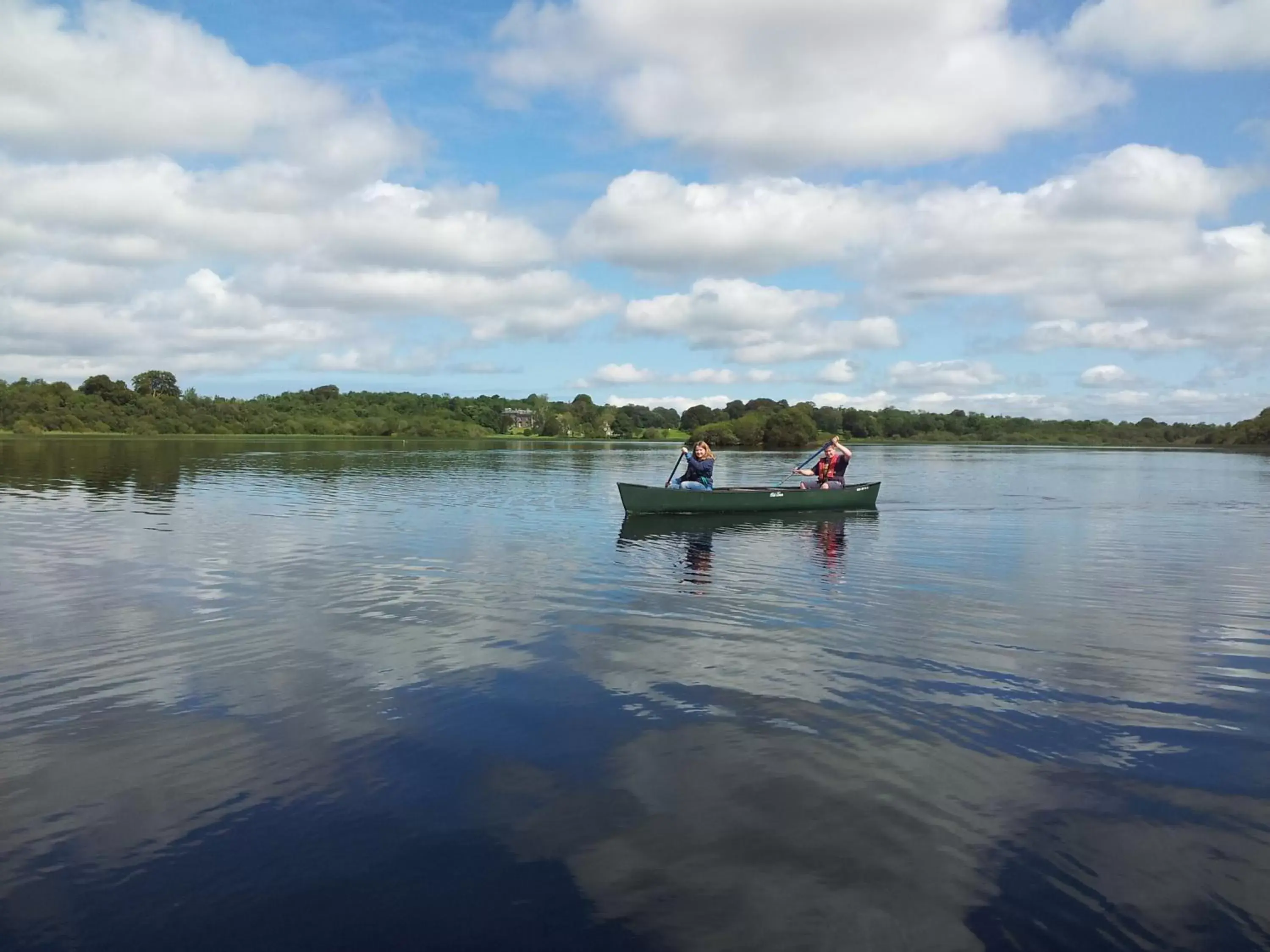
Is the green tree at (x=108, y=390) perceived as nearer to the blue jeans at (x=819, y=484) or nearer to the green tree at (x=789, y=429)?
the green tree at (x=789, y=429)

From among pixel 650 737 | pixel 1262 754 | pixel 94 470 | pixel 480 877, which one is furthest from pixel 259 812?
pixel 94 470

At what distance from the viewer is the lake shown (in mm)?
6375

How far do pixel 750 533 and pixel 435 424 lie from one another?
15533cm

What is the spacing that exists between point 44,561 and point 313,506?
1398 centimetres

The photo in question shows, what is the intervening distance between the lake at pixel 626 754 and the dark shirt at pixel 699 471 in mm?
10053

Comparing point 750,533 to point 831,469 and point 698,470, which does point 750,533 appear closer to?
point 698,470

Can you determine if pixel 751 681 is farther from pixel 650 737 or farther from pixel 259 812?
pixel 259 812

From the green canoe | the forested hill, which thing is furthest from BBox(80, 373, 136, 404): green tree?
the green canoe

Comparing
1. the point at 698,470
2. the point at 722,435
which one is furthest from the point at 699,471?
the point at 722,435

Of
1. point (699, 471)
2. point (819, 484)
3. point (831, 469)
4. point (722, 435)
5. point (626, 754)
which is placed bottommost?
point (626, 754)

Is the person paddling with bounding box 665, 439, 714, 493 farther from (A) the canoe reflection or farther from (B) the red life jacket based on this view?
(B) the red life jacket

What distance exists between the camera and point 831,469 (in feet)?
114

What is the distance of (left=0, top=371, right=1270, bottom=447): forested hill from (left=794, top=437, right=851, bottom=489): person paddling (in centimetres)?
10255

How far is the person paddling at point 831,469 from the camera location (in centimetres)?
3466
